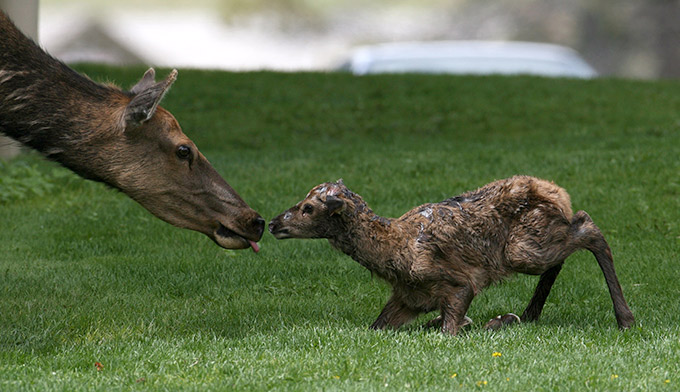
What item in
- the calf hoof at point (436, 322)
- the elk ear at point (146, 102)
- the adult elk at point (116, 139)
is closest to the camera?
the elk ear at point (146, 102)

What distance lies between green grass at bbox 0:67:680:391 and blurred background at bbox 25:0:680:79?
22075mm

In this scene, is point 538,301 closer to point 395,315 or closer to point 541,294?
point 541,294

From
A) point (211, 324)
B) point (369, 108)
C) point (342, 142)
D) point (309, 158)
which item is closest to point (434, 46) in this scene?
point (369, 108)

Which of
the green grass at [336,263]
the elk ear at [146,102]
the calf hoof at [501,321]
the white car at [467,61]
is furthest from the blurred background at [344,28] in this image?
→ the elk ear at [146,102]

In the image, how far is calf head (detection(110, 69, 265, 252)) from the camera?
6824mm

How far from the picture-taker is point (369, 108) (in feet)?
56.8

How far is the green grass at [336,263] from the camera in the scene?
602 centimetres

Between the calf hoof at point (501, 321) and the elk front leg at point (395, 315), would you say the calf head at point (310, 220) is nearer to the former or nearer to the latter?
the elk front leg at point (395, 315)

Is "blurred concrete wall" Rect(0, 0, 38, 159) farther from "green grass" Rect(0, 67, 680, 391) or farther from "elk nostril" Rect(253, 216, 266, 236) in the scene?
"elk nostril" Rect(253, 216, 266, 236)

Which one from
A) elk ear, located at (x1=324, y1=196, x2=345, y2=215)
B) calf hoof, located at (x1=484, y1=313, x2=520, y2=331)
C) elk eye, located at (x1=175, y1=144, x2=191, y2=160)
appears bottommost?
calf hoof, located at (x1=484, y1=313, x2=520, y2=331)

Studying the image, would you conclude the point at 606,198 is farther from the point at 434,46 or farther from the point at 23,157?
the point at 434,46

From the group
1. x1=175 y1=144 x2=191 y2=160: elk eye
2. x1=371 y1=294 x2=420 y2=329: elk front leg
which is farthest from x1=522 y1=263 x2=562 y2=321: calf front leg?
x1=175 y1=144 x2=191 y2=160: elk eye

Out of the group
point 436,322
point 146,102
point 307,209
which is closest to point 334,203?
point 307,209

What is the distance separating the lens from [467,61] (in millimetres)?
21375
